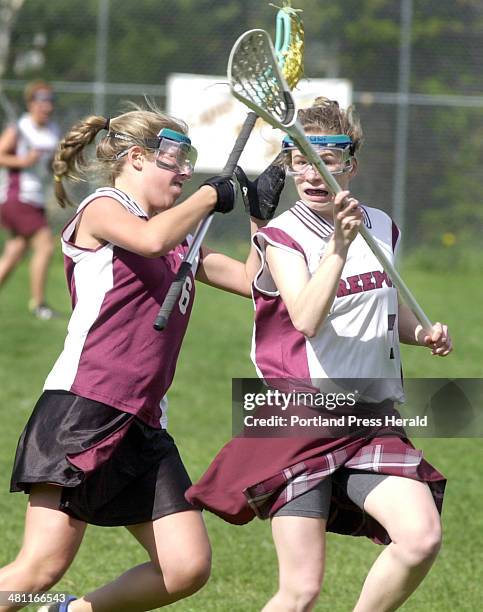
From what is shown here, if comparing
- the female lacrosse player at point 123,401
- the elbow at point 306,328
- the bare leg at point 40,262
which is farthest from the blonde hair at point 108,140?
the bare leg at point 40,262

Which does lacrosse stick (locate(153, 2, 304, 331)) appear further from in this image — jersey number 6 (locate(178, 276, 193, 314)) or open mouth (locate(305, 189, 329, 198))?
open mouth (locate(305, 189, 329, 198))

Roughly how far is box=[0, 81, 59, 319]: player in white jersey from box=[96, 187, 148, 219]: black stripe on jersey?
7399 mm

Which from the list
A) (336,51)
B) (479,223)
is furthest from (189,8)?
(479,223)

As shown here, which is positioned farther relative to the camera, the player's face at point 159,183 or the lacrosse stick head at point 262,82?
the player's face at point 159,183

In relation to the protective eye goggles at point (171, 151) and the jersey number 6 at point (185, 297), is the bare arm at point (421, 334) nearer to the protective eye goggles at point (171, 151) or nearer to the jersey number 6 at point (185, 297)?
the jersey number 6 at point (185, 297)

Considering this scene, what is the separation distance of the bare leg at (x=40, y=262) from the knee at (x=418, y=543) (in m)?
8.03

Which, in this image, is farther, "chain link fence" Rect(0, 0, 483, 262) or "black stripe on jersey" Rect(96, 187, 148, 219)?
"chain link fence" Rect(0, 0, 483, 262)

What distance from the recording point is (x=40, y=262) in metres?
11.2

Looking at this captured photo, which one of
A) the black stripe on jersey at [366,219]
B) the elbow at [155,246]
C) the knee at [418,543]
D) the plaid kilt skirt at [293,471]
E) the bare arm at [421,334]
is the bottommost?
the knee at [418,543]

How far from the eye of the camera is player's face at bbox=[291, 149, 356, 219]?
371cm

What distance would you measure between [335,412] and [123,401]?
0.65 metres

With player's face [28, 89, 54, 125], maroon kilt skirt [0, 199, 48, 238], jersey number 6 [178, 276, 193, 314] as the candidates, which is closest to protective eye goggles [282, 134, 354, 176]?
jersey number 6 [178, 276, 193, 314]

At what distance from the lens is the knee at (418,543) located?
343 centimetres

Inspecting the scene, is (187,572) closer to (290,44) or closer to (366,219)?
(366,219)
